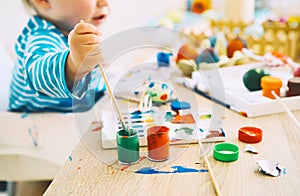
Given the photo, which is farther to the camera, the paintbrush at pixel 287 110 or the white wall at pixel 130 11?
the white wall at pixel 130 11

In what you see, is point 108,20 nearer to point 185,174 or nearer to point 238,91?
point 238,91

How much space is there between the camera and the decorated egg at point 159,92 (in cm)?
78

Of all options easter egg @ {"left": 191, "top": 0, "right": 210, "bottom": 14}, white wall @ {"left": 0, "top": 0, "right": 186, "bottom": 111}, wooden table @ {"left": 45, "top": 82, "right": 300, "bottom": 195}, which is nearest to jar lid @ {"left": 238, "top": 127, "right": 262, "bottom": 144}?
wooden table @ {"left": 45, "top": 82, "right": 300, "bottom": 195}

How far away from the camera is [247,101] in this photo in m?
0.73

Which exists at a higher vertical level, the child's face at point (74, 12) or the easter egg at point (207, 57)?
the child's face at point (74, 12)

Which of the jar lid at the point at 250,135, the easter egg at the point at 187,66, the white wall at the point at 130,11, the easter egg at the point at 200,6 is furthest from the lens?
the easter egg at the point at 200,6

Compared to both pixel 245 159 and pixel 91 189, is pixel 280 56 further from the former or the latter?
pixel 91 189

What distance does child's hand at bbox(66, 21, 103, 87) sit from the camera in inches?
22.6

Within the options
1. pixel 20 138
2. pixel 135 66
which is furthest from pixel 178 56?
pixel 20 138

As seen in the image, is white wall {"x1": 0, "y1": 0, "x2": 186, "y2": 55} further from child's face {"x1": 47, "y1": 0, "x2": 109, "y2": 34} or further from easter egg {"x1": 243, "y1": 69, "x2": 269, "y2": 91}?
easter egg {"x1": 243, "y1": 69, "x2": 269, "y2": 91}

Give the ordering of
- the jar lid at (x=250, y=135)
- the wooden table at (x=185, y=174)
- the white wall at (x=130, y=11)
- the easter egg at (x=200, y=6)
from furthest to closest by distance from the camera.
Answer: the easter egg at (x=200, y=6) → the white wall at (x=130, y=11) → the jar lid at (x=250, y=135) → the wooden table at (x=185, y=174)

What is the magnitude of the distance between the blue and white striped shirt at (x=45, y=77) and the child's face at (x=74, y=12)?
0.06 feet

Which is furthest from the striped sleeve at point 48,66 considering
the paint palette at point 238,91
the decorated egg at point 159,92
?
the paint palette at point 238,91

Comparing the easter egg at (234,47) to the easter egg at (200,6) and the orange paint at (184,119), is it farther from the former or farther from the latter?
the easter egg at (200,6)
